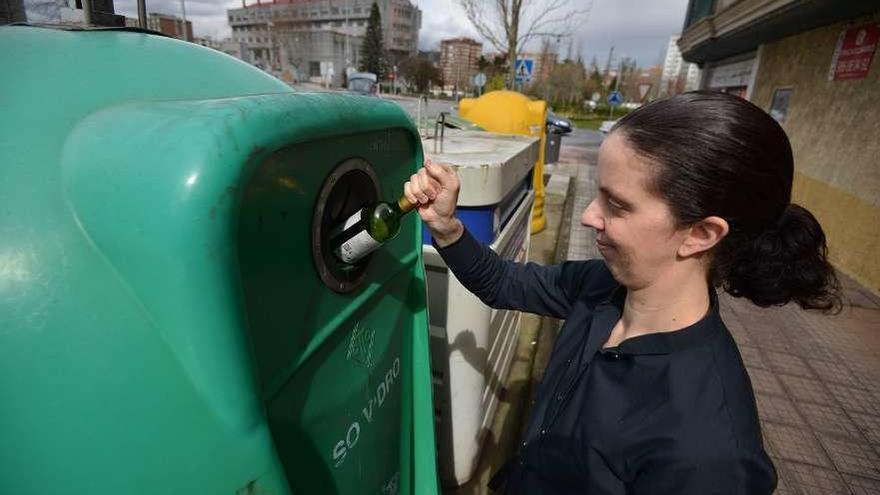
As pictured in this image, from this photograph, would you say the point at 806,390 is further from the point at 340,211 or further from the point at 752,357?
the point at 340,211

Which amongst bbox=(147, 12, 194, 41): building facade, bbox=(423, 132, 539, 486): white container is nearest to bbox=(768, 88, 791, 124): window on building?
bbox=(423, 132, 539, 486): white container

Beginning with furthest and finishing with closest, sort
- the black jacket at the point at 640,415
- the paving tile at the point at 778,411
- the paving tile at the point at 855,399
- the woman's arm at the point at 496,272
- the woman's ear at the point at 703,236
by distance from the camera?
1. the paving tile at the point at 855,399
2. the paving tile at the point at 778,411
3. the woman's arm at the point at 496,272
4. the woman's ear at the point at 703,236
5. the black jacket at the point at 640,415

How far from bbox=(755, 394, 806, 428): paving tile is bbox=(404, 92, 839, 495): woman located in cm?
220

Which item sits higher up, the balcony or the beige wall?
the balcony

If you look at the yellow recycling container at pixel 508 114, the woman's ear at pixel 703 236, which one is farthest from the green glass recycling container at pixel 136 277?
the yellow recycling container at pixel 508 114

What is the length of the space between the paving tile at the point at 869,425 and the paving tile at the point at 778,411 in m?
0.34

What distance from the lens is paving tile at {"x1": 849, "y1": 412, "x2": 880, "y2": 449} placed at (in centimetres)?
286

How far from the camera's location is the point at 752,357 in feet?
12.0

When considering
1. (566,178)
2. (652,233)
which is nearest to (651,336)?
(652,233)

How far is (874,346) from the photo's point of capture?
153 inches

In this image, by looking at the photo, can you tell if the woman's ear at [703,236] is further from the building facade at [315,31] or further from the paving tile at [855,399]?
the building facade at [315,31]

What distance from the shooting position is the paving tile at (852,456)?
2625mm

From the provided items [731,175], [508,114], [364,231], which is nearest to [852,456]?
[731,175]

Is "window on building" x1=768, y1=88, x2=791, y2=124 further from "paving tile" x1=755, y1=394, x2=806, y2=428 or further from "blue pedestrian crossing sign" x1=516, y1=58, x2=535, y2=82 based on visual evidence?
→ "paving tile" x1=755, y1=394, x2=806, y2=428
